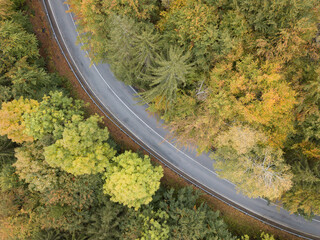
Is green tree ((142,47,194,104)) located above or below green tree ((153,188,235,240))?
above

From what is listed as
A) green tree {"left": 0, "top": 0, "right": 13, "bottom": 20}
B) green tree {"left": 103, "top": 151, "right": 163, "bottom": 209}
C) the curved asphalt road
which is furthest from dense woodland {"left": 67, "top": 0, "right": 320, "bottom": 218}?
green tree {"left": 0, "top": 0, "right": 13, "bottom": 20}

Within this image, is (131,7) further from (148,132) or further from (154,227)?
A: (154,227)

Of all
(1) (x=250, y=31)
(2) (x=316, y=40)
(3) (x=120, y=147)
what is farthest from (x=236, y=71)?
(3) (x=120, y=147)

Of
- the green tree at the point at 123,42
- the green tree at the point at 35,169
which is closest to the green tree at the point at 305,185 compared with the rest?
the green tree at the point at 123,42

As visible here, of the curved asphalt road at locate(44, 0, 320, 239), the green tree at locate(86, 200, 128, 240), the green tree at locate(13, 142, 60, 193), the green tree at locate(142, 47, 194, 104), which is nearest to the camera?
the green tree at locate(142, 47, 194, 104)

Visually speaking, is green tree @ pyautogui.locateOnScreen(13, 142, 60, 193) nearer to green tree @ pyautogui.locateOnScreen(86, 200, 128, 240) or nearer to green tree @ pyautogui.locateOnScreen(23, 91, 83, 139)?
green tree @ pyautogui.locateOnScreen(23, 91, 83, 139)

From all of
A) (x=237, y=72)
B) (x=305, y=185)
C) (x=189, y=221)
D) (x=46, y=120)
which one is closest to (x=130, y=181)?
(x=189, y=221)

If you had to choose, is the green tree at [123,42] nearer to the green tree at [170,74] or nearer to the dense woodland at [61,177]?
the green tree at [170,74]
